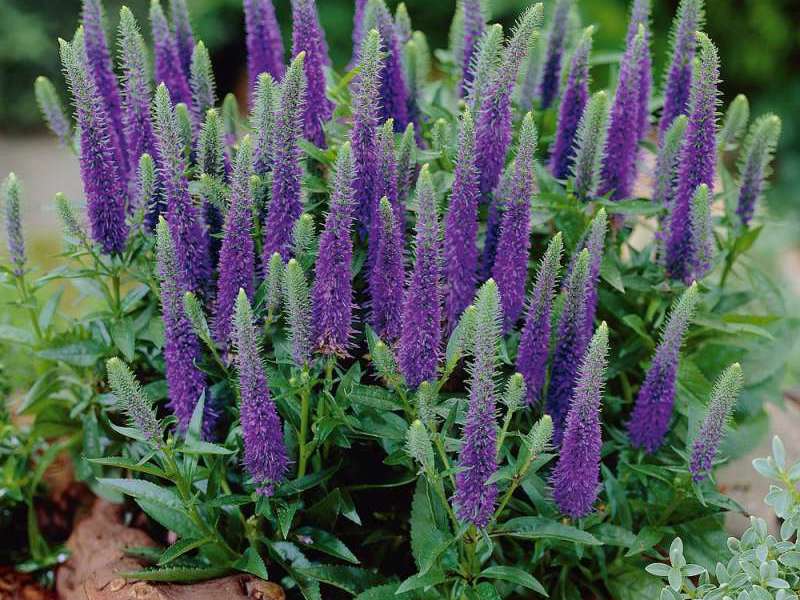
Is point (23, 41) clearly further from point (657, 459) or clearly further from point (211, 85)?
point (657, 459)

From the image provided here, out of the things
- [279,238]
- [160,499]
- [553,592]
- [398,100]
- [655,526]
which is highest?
[398,100]

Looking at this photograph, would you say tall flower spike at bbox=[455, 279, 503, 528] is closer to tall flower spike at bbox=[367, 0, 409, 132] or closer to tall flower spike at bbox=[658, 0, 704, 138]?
tall flower spike at bbox=[367, 0, 409, 132]

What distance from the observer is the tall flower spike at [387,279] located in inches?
88.3

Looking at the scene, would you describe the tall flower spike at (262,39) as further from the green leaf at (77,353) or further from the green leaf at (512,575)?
the green leaf at (512,575)

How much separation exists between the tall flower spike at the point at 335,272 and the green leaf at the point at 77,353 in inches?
35.9

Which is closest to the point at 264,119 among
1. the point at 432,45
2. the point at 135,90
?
the point at 135,90

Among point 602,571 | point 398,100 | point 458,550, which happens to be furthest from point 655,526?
point 398,100

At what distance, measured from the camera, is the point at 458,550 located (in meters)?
2.49

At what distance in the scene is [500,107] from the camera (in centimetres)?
246

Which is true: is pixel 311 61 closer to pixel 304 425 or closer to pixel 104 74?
pixel 104 74

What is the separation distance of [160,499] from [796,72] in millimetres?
8612

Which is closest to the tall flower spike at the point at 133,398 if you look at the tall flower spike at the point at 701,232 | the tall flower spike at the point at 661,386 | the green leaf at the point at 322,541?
the green leaf at the point at 322,541

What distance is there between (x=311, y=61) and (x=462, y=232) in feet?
2.21

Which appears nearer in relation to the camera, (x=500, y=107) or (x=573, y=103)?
(x=500, y=107)
